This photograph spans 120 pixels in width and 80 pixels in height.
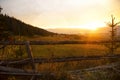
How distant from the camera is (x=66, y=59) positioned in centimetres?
1084

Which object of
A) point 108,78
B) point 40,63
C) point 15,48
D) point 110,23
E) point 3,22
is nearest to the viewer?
point 108,78

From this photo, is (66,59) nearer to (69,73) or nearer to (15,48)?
(69,73)

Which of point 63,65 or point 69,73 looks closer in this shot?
point 69,73

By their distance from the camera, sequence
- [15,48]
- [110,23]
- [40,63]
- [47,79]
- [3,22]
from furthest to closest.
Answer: [110,23]
[3,22]
[15,48]
[40,63]
[47,79]

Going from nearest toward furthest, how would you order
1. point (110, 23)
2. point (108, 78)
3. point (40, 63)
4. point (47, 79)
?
point (47, 79), point (108, 78), point (40, 63), point (110, 23)

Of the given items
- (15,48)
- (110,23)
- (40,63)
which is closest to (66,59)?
(40,63)

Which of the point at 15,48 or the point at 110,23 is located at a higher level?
the point at 110,23

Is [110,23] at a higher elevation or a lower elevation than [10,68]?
higher

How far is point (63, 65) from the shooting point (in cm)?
1102

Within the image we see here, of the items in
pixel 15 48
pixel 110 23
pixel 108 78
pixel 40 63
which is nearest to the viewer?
pixel 108 78

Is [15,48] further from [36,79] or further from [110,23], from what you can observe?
[110,23]

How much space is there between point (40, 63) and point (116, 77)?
2716 millimetres

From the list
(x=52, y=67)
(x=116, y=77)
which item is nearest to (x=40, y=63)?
(x=52, y=67)

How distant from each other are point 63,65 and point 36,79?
189 cm
